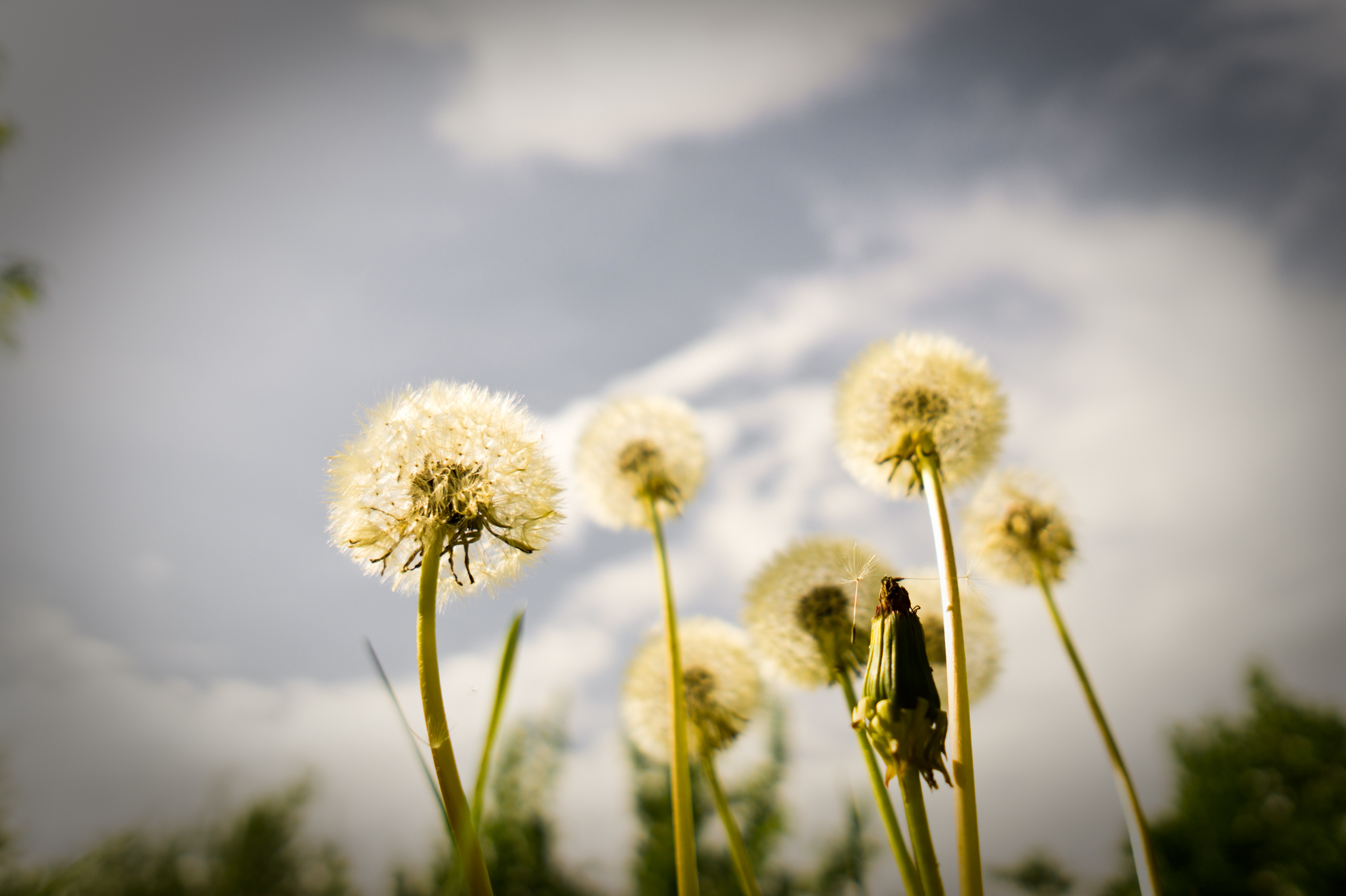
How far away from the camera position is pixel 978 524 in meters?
3.99

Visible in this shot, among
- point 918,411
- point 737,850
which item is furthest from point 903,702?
point 918,411

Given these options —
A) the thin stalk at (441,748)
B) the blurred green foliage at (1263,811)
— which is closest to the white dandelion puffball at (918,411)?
the thin stalk at (441,748)

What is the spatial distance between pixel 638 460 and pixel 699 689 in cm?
141

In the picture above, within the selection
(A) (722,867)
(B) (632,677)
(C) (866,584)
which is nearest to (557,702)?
(A) (722,867)

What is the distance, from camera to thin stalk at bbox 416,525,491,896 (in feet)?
4.04

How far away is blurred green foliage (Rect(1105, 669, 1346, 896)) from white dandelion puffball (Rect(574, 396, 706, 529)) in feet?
102

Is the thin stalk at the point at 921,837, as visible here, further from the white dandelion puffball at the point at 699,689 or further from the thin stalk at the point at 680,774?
the white dandelion puffball at the point at 699,689

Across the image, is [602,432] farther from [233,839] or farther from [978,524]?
[233,839]

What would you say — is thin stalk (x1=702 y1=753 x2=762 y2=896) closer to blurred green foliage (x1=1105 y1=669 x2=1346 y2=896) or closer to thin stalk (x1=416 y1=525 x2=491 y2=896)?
thin stalk (x1=416 y1=525 x2=491 y2=896)

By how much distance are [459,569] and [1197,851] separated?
38.1 metres

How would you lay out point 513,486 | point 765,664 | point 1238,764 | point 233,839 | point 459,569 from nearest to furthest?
point 513,486, point 459,569, point 765,664, point 233,839, point 1238,764

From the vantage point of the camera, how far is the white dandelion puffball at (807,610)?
274 cm

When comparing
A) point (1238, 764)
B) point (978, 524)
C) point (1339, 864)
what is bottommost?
point (1339, 864)

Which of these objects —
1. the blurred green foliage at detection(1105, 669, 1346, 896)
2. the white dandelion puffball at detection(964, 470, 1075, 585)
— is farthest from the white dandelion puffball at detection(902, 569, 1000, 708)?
the blurred green foliage at detection(1105, 669, 1346, 896)
